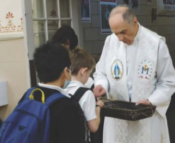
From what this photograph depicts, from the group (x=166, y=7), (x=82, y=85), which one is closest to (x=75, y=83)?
(x=82, y=85)

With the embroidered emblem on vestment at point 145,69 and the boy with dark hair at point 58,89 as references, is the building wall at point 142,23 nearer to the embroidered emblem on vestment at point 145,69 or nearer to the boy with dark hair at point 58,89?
the embroidered emblem on vestment at point 145,69

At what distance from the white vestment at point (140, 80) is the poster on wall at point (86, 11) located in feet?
7.06

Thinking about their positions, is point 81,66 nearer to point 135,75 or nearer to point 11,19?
point 135,75

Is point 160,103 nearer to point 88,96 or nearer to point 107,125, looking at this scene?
point 107,125

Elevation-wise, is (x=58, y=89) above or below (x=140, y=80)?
above

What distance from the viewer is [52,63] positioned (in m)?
1.66

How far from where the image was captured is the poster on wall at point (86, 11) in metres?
4.79

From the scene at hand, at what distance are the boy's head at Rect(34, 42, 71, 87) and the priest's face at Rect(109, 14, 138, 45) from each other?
2.66 ft

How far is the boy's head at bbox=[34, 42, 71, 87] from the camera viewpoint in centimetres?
167

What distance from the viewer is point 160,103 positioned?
2.46 meters

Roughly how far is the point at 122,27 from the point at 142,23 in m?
3.98

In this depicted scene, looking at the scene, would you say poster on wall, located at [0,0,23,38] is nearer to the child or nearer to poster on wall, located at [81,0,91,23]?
poster on wall, located at [81,0,91,23]

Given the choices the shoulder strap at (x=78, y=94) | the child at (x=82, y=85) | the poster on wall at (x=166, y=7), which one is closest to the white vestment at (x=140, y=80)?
the child at (x=82, y=85)

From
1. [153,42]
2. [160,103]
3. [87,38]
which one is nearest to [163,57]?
[153,42]
